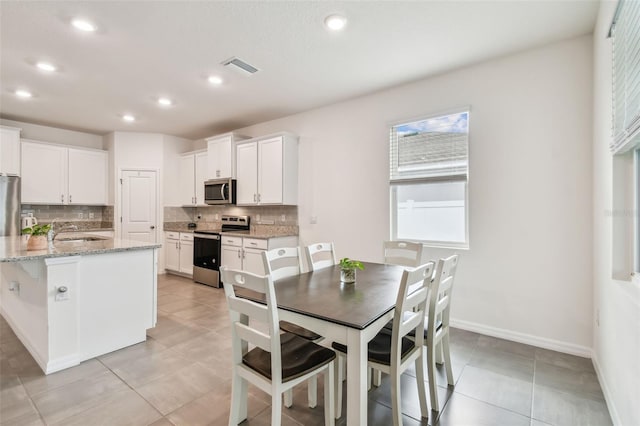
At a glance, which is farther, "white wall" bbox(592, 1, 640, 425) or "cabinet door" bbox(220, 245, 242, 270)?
"cabinet door" bbox(220, 245, 242, 270)

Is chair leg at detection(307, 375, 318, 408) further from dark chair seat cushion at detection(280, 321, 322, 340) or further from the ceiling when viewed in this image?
the ceiling

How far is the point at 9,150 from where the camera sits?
15.0ft

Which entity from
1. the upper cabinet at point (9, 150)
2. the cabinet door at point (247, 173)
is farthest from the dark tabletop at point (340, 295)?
the upper cabinet at point (9, 150)

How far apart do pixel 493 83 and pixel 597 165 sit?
46.6 inches

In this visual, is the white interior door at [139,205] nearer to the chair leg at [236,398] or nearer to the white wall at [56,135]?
the white wall at [56,135]

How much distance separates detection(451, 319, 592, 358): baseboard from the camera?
100 inches

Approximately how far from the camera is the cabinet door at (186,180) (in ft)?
19.2

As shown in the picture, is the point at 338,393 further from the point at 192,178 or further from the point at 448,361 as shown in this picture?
the point at 192,178

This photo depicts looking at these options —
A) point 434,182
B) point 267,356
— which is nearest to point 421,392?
point 267,356

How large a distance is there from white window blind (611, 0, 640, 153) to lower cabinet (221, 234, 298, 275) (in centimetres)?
361

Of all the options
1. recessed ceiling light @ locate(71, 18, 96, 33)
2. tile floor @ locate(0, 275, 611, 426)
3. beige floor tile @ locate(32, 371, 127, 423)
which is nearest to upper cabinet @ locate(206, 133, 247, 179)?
recessed ceiling light @ locate(71, 18, 96, 33)

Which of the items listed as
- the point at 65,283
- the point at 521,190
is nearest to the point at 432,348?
the point at 521,190

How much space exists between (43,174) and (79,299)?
3.89 metres

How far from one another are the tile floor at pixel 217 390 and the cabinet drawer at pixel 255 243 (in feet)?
5.23
